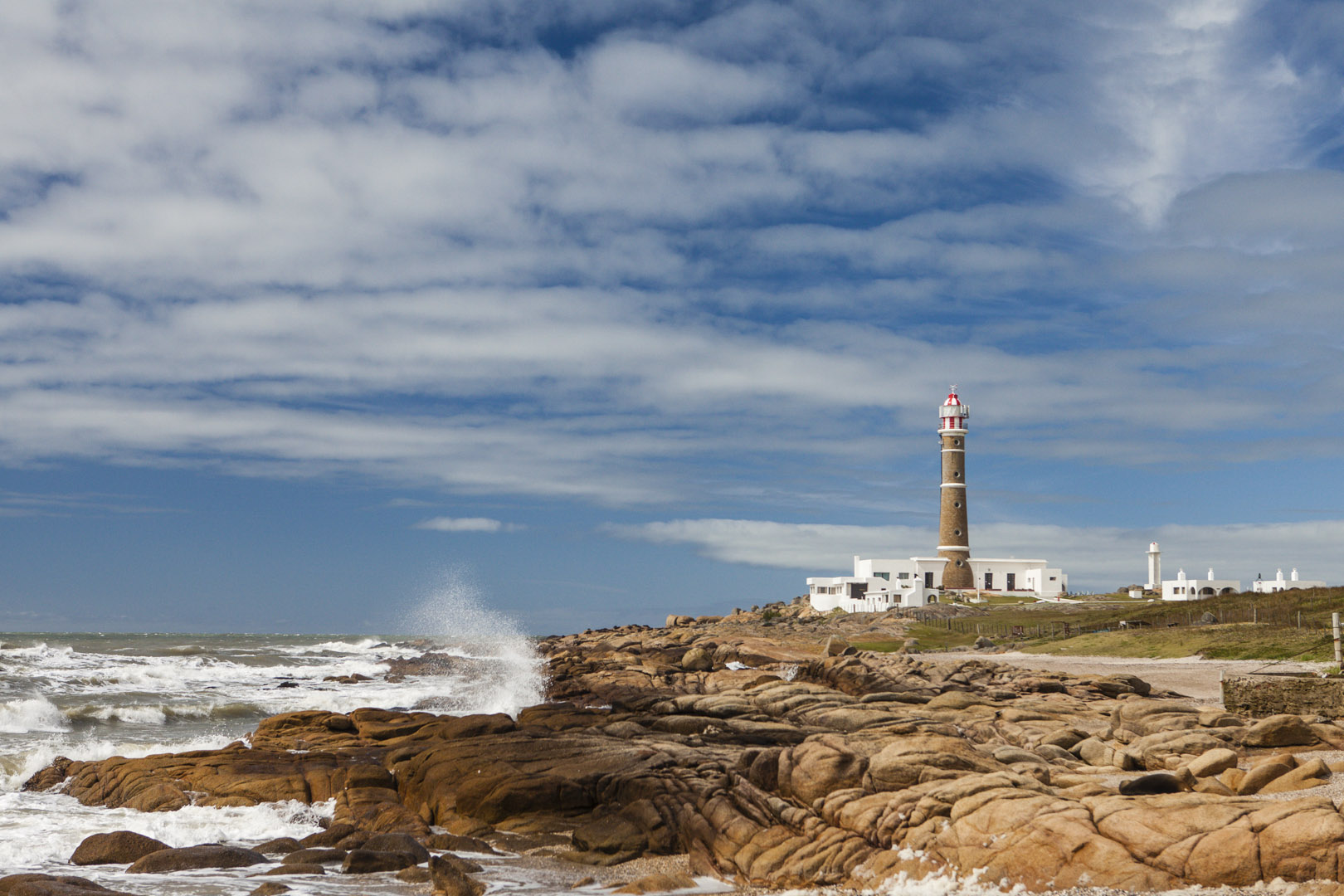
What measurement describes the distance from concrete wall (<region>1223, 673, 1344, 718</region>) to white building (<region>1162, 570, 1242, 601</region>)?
2479 inches

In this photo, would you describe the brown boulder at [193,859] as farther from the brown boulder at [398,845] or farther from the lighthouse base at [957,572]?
the lighthouse base at [957,572]

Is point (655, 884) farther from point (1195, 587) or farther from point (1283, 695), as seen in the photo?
point (1195, 587)

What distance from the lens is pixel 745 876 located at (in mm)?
11969

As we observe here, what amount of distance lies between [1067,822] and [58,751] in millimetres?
20943

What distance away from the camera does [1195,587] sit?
245 feet

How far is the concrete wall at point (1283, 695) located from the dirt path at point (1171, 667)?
5594 mm


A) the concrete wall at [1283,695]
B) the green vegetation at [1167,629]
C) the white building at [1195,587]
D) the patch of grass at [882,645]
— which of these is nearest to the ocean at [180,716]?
the concrete wall at [1283,695]

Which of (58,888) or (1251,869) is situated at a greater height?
(1251,869)

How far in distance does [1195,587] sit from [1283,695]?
65160 mm

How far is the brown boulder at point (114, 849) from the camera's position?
44.3 feet

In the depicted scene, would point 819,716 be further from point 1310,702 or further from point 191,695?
point 191,695

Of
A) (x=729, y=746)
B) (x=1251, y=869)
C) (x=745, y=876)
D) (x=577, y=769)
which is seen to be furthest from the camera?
(x=729, y=746)

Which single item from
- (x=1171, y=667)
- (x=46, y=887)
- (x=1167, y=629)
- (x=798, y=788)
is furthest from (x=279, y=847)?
(x=1167, y=629)

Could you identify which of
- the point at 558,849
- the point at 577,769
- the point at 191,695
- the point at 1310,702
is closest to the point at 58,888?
the point at 558,849
